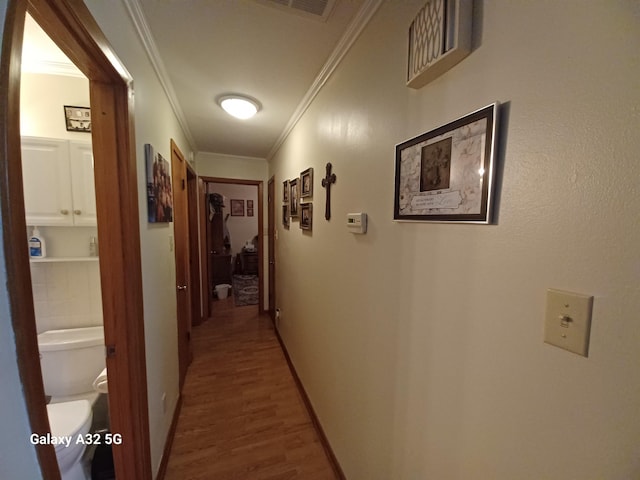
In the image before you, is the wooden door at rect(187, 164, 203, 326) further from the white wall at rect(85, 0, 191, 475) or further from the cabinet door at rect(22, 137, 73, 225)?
the cabinet door at rect(22, 137, 73, 225)

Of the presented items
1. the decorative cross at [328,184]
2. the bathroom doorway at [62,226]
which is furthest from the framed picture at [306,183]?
the bathroom doorway at [62,226]

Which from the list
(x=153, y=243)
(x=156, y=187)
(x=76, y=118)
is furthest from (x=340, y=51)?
(x=76, y=118)

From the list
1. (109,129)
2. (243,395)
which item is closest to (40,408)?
(109,129)

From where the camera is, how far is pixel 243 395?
6.93 feet

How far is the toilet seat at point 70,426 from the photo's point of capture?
1136 mm

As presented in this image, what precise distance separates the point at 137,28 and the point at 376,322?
1.73m

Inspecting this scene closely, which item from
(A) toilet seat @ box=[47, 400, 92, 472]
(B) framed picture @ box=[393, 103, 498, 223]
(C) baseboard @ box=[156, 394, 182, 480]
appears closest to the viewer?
(B) framed picture @ box=[393, 103, 498, 223]

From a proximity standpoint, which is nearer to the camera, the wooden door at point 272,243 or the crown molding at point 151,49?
the crown molding at point 151,49

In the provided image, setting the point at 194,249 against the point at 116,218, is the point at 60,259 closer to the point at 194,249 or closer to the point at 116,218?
the point at 116,218

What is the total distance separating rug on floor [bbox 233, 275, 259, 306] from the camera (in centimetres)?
448

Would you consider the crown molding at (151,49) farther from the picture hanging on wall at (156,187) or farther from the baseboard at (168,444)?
the baseboard at (168,444)

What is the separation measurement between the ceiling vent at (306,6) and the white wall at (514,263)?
0.65 ft

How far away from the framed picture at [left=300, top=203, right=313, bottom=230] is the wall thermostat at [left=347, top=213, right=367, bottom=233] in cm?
67

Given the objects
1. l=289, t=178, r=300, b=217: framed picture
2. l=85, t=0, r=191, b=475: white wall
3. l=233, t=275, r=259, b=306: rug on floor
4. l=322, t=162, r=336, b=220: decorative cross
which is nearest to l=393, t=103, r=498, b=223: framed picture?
l=322, t=162, r=336, b=220: decorative cross
